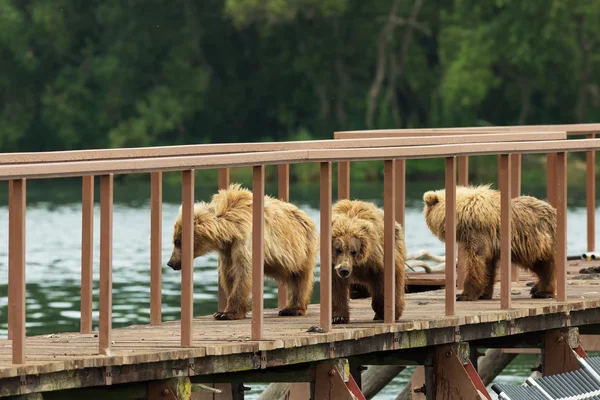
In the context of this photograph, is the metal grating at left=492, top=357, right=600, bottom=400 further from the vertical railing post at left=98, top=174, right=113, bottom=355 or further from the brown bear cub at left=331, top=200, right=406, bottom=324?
the vertical railing post at left=98, top=174, right=113, bottom=355

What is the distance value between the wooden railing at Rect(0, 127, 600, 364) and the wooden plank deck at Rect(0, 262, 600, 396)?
11 cm

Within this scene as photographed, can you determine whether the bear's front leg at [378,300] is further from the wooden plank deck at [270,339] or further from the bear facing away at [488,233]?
the bear facing away at [488,233]

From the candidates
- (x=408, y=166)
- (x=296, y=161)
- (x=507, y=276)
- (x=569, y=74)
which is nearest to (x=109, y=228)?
(x=296, y=161)

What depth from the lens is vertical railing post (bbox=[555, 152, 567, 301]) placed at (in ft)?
38.3

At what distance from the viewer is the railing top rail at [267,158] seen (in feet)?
27.5

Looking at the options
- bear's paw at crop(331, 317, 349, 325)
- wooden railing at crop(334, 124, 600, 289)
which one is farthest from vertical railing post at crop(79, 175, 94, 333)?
wooden railing at crop(334, 124, 600, 289)

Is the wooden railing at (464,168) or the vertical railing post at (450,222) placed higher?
the wooden railing at (464,168)

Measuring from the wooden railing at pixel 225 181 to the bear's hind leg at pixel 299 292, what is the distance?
840 mm

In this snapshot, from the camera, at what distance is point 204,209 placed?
11055 millimetres

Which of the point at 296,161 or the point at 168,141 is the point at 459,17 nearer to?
the point at 168,141

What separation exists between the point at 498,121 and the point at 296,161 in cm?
4886

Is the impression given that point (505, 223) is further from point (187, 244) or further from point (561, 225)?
point (187, 244)

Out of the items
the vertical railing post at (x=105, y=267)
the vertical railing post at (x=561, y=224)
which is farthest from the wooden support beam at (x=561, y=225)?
the vertical railing post at (x=105, y=267)

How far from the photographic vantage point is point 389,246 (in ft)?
34.4
